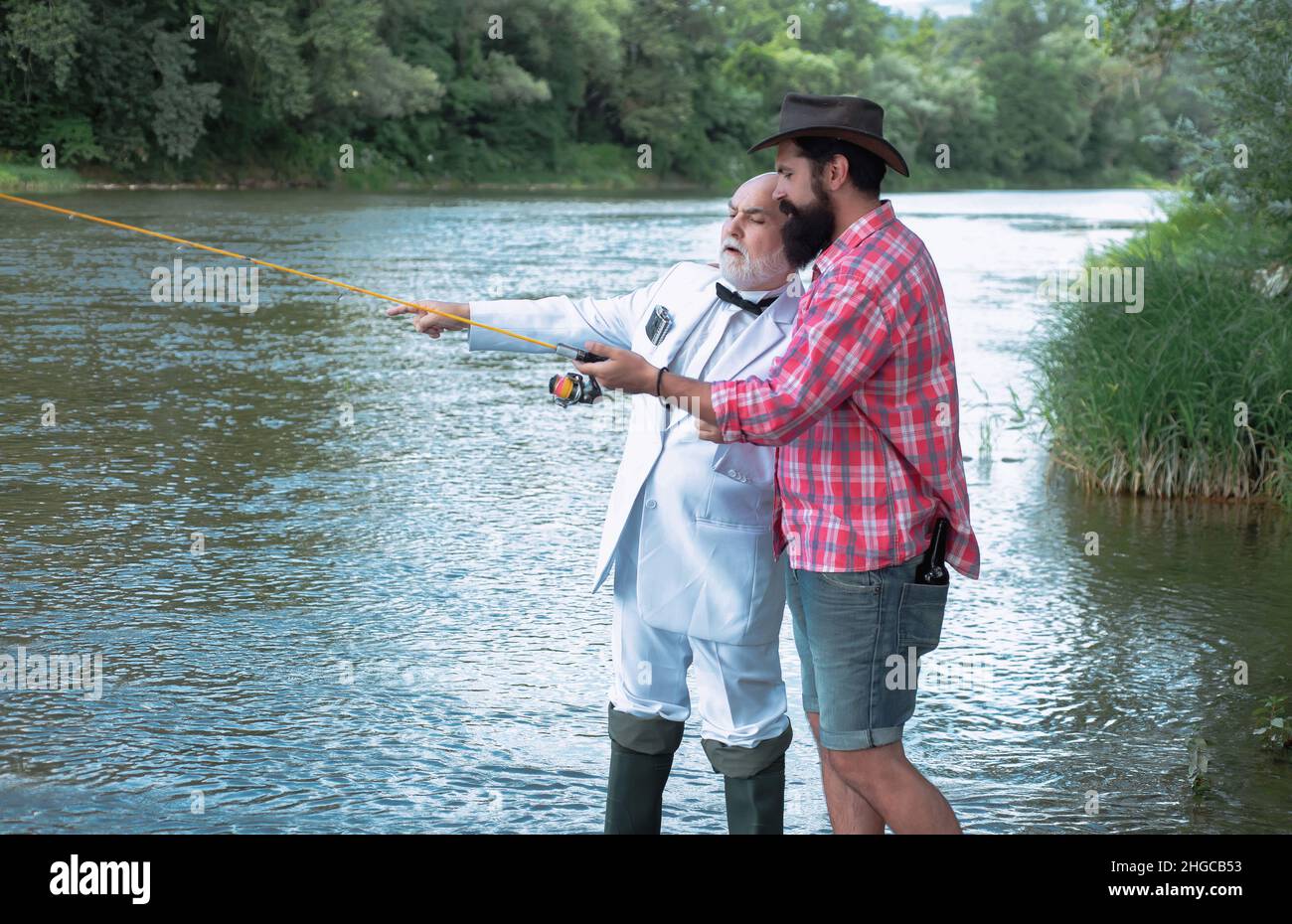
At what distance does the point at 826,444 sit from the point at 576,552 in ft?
14.0

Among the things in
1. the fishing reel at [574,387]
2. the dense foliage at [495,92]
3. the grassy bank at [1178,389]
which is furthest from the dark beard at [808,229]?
the dense foliage at [495,92]

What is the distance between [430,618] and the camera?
21.8 ft

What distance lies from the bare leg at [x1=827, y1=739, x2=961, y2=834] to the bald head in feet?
3.55

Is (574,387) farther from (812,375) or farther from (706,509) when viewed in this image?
(812,375)

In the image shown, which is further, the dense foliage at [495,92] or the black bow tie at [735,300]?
the dense foliage at [495,92]

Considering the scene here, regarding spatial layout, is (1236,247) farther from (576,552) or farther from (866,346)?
(866,346)

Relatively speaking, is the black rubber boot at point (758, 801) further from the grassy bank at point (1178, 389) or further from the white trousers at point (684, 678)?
the grassy bank at point (1178, 389)

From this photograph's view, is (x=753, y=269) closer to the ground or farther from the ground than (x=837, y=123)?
closer to the ground

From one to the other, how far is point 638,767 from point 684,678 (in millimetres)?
240

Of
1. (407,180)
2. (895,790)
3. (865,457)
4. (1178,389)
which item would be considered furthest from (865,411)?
(407,180)

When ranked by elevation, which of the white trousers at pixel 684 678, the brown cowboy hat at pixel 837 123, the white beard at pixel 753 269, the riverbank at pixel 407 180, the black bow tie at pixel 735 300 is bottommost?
the white trousers at pixel 684 678

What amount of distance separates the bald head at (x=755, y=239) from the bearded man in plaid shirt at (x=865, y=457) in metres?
0.04

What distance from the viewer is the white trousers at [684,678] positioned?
3.88 metres
